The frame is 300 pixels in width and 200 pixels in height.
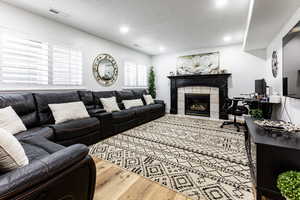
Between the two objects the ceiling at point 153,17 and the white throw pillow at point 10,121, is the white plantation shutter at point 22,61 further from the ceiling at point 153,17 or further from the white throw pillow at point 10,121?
the white throw pillow at point 10,121

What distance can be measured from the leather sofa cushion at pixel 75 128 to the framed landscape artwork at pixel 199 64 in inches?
168

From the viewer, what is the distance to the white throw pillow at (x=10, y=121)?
6.20 ft

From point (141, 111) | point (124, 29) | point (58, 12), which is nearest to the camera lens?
point (58, 12)

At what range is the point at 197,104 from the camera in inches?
230

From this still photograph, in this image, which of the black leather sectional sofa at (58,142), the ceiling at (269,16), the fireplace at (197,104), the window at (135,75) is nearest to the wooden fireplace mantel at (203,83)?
the fireplace at (197,104)

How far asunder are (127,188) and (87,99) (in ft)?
8.31

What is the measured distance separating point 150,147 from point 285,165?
1.86 m

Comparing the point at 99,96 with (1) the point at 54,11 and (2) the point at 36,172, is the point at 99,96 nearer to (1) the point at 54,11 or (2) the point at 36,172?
(1) the point at 54,11

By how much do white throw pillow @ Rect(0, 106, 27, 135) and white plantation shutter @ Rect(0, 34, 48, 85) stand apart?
2.87ft

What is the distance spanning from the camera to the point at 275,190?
1.30 meters

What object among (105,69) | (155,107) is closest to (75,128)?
(105,69)

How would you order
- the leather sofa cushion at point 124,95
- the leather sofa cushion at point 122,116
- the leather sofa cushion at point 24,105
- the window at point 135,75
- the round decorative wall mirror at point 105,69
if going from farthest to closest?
the window at point 135,75 → the leather sofa cushion at point 124,95 → the round decorative wall mirror at point 105,69 → the leather sofa cushion at point 122,116 → the leather sofa cushion at point 24,105

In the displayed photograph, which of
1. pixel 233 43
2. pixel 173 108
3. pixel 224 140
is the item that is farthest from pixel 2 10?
pixel 233 43

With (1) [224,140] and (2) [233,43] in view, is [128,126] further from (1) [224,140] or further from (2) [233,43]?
(2) [233,43]
